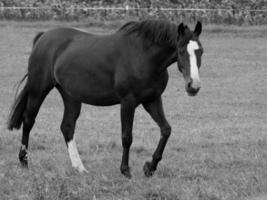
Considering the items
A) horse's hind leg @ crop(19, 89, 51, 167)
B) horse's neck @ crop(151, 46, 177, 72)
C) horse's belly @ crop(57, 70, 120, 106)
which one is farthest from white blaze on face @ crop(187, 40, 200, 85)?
horse's hind leg @ crop(19, 89, 51, 167)

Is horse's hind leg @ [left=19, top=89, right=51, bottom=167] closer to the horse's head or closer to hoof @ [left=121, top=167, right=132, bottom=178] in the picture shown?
hoof @ [left=121, top=167, right=132, bottom=178]

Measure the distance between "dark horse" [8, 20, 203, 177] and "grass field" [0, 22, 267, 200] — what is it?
539 millimetres

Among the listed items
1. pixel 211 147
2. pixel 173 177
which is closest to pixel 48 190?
pixel 173 177

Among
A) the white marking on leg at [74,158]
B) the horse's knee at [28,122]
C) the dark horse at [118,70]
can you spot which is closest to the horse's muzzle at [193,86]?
the dark horse at [118,70]

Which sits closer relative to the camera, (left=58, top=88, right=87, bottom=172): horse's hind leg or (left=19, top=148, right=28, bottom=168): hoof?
(left=19, top=148, right=28, bottom=168): hoof

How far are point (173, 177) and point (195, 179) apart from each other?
317mm

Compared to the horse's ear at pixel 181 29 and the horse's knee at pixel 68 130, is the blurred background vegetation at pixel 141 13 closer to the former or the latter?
the horse's knee at pixel 68 130

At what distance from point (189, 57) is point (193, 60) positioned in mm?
56

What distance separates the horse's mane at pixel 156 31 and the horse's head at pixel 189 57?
182 millimetres

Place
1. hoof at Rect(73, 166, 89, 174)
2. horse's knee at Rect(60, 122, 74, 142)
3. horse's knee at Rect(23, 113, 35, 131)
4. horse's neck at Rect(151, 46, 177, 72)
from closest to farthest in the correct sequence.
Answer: horse's neck at Rect(151, 46, 177, 72) → hoof at Rect(73, 166, 89, 174) → horse's knee at Rect(60, 122, 74, 142) → horse's knee at Rect(23, 113, 35, 131)

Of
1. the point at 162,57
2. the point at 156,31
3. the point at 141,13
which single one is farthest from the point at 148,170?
the point at 141,13

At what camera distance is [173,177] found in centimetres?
872

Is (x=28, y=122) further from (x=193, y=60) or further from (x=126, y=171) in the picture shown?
(x=193, y=60)

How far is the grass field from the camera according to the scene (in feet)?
25.1
